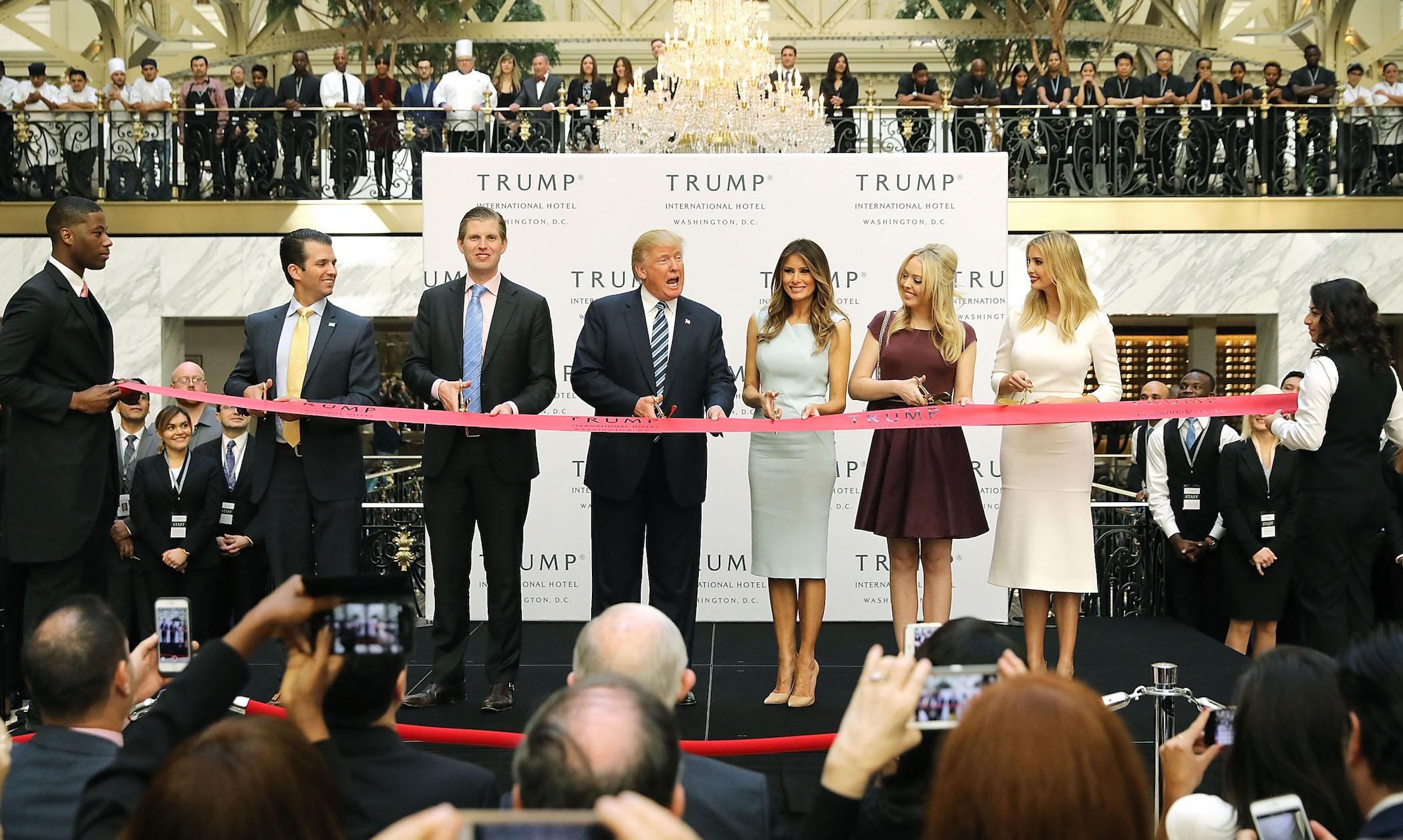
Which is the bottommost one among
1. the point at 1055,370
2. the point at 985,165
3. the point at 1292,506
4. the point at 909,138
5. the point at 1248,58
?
the point at 1292,506

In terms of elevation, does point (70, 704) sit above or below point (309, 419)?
below

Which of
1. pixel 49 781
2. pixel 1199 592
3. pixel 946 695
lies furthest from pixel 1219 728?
pixel 1199 592

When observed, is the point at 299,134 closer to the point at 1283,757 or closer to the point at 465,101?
the point at 465,101

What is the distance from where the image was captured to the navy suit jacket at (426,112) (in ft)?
45.9

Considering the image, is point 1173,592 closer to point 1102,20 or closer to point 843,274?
point 843,274

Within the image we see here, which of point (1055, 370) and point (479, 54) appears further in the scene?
point (479, 54)

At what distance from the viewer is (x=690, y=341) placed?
548 centimetres

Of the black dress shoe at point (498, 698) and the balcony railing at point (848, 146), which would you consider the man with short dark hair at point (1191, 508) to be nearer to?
the black dress shoe at point (498, 698)

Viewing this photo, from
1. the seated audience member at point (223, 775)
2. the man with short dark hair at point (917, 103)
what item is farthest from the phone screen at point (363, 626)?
the man with short dark hair at point (917, 103)

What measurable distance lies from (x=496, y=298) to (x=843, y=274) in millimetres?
2415

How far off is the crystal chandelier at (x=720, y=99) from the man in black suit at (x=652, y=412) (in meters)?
6.56

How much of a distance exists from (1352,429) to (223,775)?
4767 millimetres

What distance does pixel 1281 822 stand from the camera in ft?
6.23

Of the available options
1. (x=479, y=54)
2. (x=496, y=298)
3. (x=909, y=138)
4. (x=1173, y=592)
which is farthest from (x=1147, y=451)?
(x=479, y=54)
